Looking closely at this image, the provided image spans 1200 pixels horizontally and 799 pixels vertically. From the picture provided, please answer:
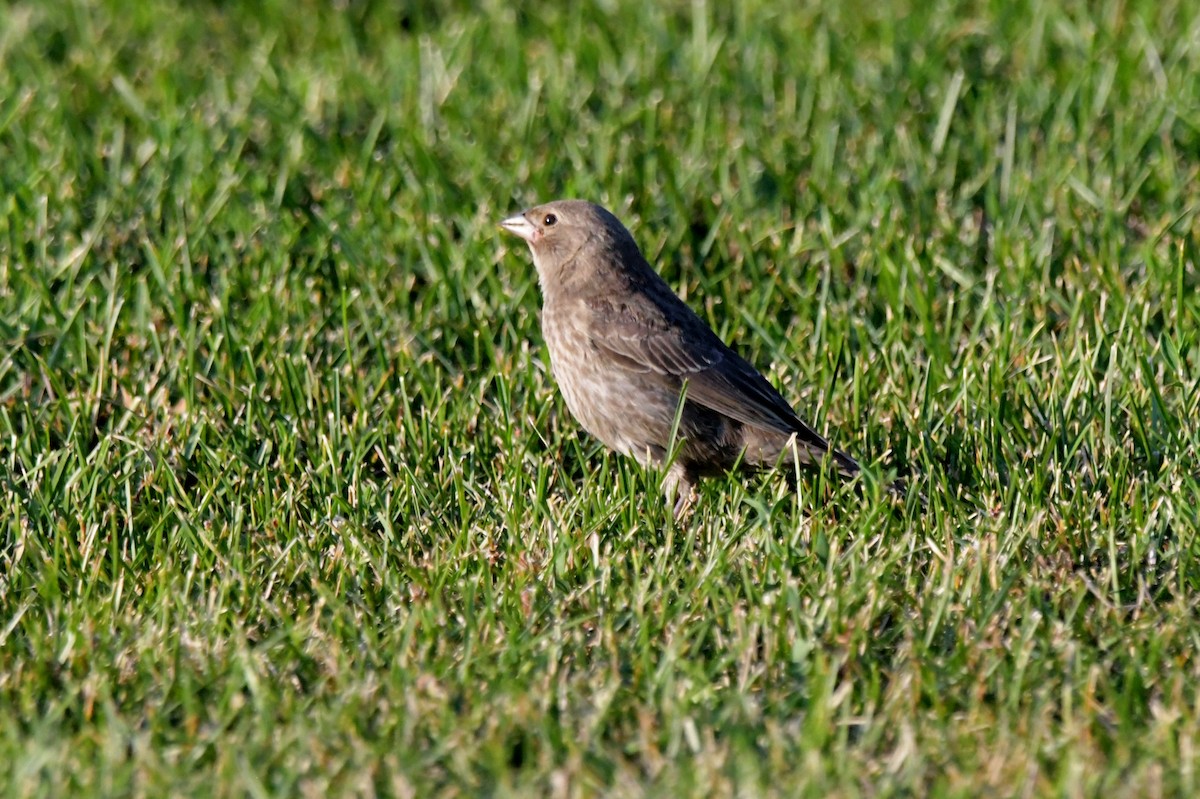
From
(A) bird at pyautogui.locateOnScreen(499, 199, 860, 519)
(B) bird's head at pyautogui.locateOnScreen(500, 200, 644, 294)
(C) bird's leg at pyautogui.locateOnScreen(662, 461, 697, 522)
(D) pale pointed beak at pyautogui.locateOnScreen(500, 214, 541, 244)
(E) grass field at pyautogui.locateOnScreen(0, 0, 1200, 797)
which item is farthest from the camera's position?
(D) pale pointed beak at pyautogui.locateOnScreen(500, 214, 541, 244)

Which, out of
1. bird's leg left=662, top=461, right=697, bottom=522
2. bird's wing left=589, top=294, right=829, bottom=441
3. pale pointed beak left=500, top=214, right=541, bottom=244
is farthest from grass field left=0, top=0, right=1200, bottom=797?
pale pointed beak left=500, top=214, right=541, bottom=244

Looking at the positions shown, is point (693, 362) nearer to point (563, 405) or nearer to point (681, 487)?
point (681, 487)

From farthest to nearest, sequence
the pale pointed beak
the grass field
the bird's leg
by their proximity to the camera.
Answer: the pale pointed beak → the bird's leg → the grass field

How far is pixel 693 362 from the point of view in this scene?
561cm

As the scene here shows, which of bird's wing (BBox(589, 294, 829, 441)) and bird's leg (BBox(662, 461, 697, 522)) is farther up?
bird's wing (BBox(589, 294, 829, 441))

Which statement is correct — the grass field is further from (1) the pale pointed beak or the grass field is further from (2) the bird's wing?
(1) the pale pointed beak

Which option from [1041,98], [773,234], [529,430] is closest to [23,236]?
[529,430]

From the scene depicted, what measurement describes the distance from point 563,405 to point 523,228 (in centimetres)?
68

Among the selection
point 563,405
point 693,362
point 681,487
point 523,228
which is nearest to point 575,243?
point 523,228

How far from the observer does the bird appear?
5.46m

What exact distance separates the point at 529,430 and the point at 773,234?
1646 mm

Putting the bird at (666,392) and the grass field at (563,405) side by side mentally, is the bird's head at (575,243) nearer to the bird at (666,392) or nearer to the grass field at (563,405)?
the bird at (666,392)

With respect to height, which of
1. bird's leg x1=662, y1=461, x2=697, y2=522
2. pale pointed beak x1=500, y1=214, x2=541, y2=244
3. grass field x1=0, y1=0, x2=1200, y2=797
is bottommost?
bird's leg x1=662, y1=461, x2=697, y2=522

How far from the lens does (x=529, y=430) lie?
18.8 feet
